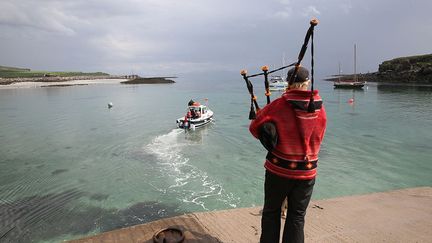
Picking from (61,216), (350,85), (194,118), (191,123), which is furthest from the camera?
(350,85)

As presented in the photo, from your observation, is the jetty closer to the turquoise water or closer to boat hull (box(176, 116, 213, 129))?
the turquoise water

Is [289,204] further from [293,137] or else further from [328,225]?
[328,225]

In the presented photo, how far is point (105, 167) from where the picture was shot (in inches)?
598

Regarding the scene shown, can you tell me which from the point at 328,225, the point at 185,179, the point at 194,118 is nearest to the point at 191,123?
the point at 194,118

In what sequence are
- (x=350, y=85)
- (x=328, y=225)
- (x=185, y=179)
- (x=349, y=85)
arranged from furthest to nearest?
(x=349, y=85), (x=350, y=85), (x=185, y=179), (x=328, y=225)

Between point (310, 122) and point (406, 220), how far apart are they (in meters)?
4.05

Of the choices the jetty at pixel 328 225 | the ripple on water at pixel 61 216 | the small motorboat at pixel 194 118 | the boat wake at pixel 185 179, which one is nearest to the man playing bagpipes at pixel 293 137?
the jetty at pixel 328 225

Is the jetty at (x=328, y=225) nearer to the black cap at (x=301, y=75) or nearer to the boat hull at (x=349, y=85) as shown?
the black cap at (x=301, y=75)

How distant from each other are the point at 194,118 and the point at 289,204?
22.8 m

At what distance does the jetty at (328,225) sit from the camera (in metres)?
5.19

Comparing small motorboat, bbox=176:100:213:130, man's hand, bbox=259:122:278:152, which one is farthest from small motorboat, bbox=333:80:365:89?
man's hand, bbox=259:122:278:152

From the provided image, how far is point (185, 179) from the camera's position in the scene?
43.1 ft

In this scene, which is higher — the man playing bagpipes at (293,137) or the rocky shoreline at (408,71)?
the rocky shoreline at (408,71)

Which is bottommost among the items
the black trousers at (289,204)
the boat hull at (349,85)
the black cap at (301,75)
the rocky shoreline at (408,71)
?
the black trousers at (289,204)
